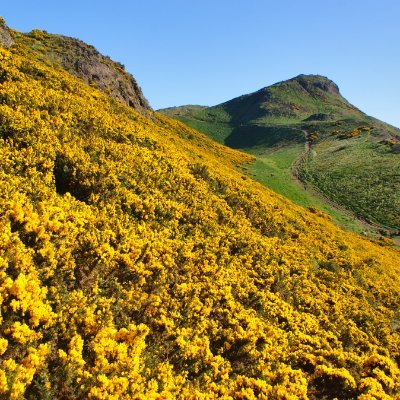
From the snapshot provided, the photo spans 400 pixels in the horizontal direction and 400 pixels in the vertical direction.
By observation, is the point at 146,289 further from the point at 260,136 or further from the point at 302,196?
the point at 260,136

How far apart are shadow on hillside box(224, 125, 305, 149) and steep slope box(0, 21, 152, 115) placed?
8044 centimetres

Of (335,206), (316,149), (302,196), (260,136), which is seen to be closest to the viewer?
Answer: (302,196)

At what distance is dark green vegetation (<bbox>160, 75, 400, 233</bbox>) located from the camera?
56016 millimetres

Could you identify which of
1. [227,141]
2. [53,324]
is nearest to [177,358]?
[53,324]

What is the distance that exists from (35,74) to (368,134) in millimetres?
103580

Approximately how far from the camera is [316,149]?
102m

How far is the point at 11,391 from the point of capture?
19.2 feet

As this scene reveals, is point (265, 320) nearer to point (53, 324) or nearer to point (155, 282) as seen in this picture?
point (155, 282)

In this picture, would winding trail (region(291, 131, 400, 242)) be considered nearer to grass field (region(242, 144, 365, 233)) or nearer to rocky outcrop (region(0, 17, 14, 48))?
grass field (region(242, 144, 365, 233))

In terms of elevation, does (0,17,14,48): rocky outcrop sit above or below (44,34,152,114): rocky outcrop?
below

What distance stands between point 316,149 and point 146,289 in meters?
99.3

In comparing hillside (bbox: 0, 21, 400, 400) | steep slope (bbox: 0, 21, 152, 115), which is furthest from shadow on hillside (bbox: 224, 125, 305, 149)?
hillside (bbox: 0, 21, 400, 400)

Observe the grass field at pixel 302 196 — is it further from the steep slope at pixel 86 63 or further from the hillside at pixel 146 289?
the hillside at pixel 146 289

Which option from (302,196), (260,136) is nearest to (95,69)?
(302,196)
